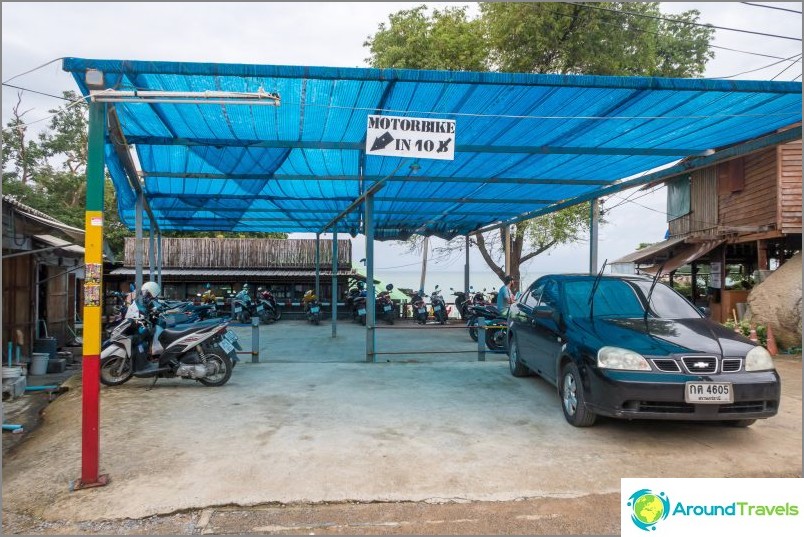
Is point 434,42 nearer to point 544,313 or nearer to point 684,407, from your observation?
point 544,313

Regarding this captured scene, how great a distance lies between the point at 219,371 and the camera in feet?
22.4

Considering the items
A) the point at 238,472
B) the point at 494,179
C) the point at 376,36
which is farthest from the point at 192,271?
the point at 238,472

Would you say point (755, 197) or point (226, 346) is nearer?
point (226, 346)

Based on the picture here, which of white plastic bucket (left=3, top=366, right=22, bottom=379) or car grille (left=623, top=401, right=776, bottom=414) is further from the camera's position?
white plastic bucket (left=3, top=366, right=22, bottom=379)

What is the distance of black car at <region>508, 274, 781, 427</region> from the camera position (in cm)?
416

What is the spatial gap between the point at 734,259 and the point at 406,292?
11.0 m

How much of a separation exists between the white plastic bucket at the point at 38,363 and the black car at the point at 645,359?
330 inches

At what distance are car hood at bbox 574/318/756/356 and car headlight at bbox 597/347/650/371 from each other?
0.06 m

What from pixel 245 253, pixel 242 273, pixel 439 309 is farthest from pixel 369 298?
pixel 245 253

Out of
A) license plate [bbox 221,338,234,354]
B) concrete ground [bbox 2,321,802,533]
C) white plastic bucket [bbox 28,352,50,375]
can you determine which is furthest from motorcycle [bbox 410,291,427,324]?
white plastic bucket [bbox 28,352,50,375]

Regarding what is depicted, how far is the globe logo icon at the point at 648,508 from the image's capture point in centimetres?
306

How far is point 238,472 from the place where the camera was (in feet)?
12.8

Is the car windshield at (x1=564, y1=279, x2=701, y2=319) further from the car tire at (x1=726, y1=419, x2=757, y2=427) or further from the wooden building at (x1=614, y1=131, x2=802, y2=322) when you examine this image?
the wooden building at (x1=614, y1=131, x2=802, y2=322)

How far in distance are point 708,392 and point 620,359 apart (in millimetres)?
704
